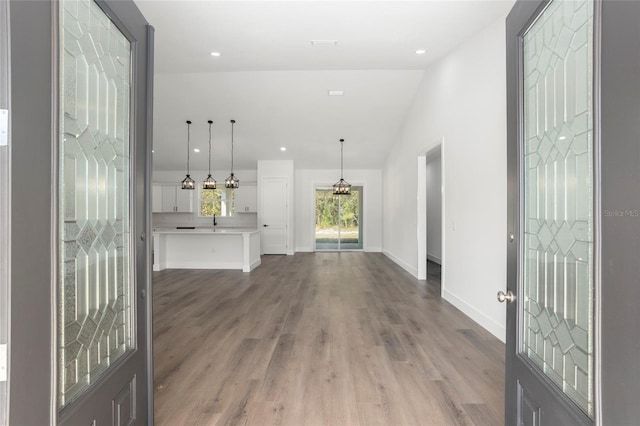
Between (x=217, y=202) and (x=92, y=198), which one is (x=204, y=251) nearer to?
(x=217, y=202)

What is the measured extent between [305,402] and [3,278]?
1749 mm

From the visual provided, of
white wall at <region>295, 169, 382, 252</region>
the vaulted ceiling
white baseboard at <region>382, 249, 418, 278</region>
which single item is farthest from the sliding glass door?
white baseboard at <region>382, 249, 418, 278</region>

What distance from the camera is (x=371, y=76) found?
5762 millimetres

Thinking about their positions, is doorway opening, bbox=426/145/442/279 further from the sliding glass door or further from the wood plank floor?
the wood plank floor

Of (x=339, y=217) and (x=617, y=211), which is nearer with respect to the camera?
(x=617, y=211)

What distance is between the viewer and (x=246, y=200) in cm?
1014

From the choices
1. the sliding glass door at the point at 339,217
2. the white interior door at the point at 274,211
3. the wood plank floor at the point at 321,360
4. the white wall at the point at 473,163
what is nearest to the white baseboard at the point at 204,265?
the wood plank floor at the point at 321,360

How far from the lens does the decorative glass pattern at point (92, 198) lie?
3.61 feet

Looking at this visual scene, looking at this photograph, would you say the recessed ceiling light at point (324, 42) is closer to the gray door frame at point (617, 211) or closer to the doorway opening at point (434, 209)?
the gray door frame at point (617, 211)

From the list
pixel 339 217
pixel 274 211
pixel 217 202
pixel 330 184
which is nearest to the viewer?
pixel 274 211

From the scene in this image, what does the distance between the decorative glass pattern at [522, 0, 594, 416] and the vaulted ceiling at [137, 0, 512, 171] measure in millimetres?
2115

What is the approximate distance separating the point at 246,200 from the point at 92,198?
9.02 metres

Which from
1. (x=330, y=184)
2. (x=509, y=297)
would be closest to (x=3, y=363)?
(x=509, y=297)

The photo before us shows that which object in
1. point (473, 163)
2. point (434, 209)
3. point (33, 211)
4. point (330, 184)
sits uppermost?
point (330, 184)
